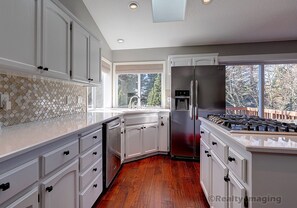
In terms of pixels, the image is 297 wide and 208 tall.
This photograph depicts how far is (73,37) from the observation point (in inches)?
76.5

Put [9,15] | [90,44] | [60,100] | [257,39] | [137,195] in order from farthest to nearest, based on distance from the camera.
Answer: [257,39]
[90,44]
[60,100]
[137,195]
[9,15]

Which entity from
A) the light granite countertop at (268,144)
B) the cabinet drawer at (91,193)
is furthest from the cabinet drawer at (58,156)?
the light granite countertop at (268,144)

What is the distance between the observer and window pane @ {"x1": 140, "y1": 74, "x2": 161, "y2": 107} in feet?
13.6

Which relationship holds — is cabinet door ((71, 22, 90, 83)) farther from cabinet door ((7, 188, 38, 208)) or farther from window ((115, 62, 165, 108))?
window ((115, 62, 165, 108))

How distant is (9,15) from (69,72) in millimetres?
801

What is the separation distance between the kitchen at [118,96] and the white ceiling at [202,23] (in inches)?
0.8

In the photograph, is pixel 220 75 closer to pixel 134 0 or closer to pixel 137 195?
pixel 134 0

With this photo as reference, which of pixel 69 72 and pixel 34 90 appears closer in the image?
pixel 34 90

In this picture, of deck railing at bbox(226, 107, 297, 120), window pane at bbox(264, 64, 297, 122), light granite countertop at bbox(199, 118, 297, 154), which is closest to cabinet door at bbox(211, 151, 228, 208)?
light granite countertop at bbox(199, 118, 297, 154)

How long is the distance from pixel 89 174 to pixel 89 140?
1.05 feet

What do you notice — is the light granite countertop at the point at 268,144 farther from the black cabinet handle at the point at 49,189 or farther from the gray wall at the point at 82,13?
the gray wall at the point at 82,13

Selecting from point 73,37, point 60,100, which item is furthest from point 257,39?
point 60,100

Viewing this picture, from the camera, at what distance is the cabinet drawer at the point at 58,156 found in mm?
1053

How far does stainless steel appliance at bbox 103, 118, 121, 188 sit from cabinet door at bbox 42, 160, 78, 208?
2.08 feet
